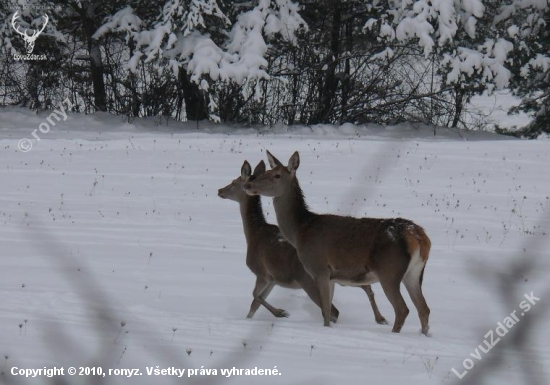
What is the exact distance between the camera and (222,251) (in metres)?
11.8

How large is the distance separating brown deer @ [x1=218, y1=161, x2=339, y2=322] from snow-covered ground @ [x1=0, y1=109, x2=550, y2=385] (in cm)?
22

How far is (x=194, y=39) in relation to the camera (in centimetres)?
2291

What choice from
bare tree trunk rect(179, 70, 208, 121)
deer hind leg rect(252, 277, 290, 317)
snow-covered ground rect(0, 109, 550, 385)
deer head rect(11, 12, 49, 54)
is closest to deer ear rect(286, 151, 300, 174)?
snow-covered ground rect(0, 109, 550, 385)

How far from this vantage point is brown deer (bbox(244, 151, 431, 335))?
7.11m

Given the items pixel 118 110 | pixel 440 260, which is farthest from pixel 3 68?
pixel 440 260

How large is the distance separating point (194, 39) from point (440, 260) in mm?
13181

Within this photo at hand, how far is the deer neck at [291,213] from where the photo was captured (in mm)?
7973

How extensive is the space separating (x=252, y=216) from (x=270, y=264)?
Result: 810 millimetres

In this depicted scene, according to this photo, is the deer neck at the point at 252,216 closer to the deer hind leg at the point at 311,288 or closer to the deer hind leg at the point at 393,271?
the deer hind leg at the point at 311,288

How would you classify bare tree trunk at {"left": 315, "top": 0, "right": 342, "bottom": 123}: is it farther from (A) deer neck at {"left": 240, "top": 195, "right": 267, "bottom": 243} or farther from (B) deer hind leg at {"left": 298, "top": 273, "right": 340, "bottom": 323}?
(B) deer hind leg at {"left": 298, "top": 273, "right": 340, "bottom": 323}

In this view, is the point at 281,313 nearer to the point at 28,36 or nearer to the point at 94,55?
the point at 28,36

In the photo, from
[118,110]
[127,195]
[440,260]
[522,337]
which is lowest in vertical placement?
[118,110]

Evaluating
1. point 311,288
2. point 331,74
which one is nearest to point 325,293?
point 311,288

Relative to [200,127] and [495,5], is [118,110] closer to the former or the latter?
[200,127]
